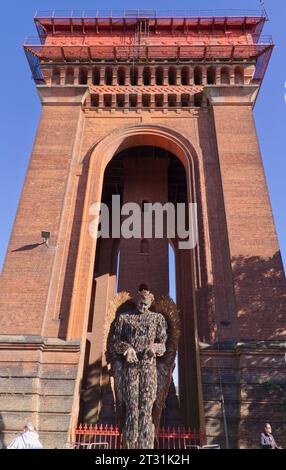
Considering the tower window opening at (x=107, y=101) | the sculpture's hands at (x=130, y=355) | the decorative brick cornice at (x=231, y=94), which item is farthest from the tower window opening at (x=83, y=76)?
the sculpture's hands at (x=130, y=355)

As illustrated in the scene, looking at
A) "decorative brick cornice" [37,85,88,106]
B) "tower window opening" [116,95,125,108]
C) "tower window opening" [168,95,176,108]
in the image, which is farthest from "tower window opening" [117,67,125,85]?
"tower window opening" [168,95,176,108]

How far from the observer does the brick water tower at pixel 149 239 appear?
11.3m

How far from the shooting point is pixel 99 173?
1595cm

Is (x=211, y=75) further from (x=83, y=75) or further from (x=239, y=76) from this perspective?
(x=83, y=75)

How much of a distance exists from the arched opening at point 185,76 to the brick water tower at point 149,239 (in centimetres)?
11

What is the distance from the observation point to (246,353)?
11.5 metres

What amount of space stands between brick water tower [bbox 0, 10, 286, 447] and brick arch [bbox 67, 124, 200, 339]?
2.3 inches

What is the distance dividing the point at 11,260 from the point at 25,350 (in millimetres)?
3172

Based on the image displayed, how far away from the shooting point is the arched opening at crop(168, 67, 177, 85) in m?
18.5

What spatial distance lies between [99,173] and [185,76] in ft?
22.3

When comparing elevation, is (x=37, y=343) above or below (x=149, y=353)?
above

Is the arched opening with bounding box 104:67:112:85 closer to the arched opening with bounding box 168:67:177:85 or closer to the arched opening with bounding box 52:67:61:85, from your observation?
the arched opening with bounding box 52:67:61:85

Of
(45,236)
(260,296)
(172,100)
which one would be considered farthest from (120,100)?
(260,296)

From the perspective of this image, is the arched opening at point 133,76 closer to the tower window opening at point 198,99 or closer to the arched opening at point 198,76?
the arched opening at point 198,76
